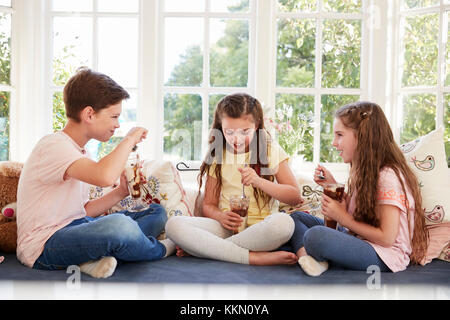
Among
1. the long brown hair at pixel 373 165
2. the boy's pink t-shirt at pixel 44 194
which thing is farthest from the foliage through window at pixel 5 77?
the long brown hair at pixel 373 165

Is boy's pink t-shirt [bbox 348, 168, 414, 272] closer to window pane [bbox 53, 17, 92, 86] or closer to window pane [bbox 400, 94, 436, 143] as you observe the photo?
window pane [bbox 400, 94, 436, 143]

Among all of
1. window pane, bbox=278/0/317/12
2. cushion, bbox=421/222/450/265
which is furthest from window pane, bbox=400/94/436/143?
cushion, bbox=421/222/450/265

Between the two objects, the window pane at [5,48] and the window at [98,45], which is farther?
the window at [98,45]

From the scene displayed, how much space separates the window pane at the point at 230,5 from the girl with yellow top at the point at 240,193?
111 cm

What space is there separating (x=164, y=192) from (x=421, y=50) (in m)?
1.87

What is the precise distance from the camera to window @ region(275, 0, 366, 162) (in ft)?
10.5

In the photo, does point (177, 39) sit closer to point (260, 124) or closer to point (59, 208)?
point (260, 124)

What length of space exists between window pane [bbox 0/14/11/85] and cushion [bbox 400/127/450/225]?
7.84 feet

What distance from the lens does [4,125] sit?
309cm

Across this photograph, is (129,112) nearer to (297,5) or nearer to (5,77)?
(5,77)

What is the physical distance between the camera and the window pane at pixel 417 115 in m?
3.08

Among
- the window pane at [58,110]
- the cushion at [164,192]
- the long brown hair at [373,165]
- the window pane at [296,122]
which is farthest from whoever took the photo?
the window pane at [58,110]

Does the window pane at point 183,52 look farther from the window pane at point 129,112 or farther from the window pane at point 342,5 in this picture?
the window pane at point 342,5

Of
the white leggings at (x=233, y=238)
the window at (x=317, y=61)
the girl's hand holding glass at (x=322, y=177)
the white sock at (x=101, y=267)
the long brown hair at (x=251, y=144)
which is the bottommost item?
the white sock at (x=101, y=267)
